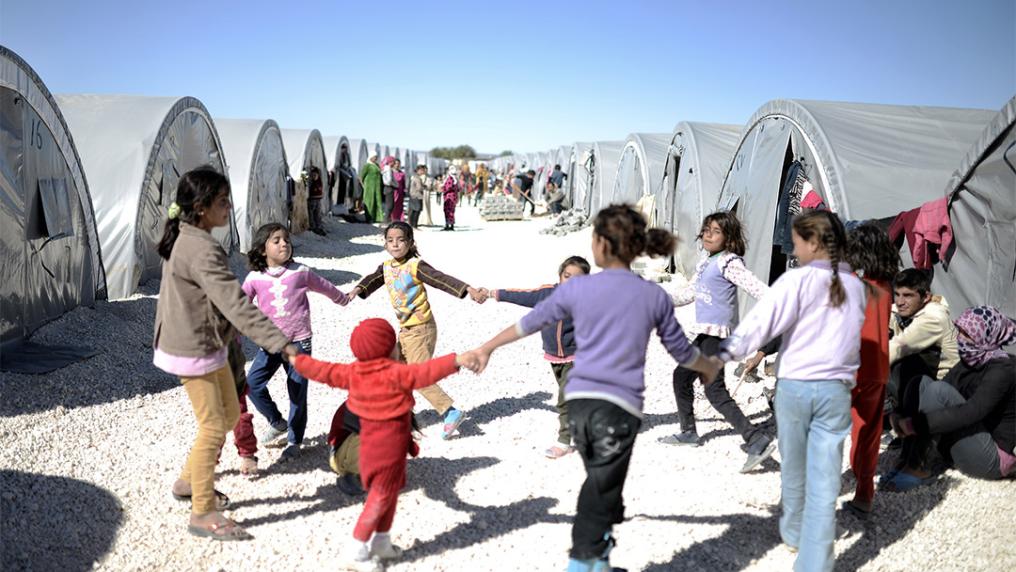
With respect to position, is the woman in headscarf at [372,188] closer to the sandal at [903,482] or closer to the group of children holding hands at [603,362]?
the group of children holding hands at [603,362]

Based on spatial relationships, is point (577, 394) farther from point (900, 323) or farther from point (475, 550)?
point (900, 323)

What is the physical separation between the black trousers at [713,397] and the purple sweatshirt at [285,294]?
262cm

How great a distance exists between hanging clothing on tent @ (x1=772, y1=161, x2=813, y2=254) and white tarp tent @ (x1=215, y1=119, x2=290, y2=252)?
9.72 metres

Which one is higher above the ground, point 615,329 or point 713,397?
point 615,329

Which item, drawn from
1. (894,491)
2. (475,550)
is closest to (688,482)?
(894,491)

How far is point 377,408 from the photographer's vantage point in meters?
3.37

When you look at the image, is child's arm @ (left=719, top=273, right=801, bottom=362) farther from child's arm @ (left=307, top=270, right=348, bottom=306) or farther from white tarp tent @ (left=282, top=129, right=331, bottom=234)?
white tarp tent @ (left=282, top=129, right=331, bottom=234)

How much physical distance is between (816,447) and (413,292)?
2916mm

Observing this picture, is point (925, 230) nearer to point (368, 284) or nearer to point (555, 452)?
point (555, 452)

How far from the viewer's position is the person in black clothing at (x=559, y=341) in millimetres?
4848

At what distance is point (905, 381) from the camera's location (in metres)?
4.98

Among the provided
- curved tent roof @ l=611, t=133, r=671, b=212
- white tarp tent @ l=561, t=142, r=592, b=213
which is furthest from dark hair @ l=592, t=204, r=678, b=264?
white tarp tent @ l=561, t=142, r=592, b=213

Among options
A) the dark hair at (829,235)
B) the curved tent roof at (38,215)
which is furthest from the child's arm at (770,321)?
the curved tent roof at (38,215)

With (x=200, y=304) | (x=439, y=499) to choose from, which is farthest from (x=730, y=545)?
(x=200, y=304)
